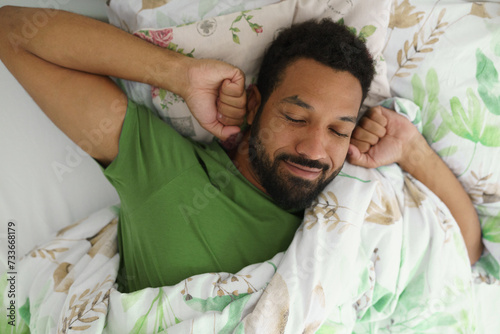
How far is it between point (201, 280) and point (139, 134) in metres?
0.42

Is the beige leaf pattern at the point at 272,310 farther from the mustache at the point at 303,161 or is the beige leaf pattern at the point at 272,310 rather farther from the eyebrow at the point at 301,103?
the eyebrow at the point at 301,103

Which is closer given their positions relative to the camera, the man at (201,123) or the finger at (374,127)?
the man at (201,123)

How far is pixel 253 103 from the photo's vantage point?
1144 mm

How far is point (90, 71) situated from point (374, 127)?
0.81 m

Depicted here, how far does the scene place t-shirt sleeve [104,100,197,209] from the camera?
39.5 inches

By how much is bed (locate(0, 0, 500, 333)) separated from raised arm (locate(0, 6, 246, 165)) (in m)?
0.08

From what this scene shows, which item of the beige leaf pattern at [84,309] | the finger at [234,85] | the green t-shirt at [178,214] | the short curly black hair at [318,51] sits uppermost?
the short curly black hair at [318,51]

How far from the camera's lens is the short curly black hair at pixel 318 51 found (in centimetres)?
105

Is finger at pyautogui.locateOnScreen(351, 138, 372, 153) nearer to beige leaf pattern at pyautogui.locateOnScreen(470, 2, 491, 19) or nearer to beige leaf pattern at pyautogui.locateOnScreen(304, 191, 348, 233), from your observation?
beige leaf pattern at pyautogui.locateOnScreen(304, 191, 348, 233)

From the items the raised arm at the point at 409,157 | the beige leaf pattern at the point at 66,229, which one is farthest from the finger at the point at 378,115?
the beige leaf pattern at the point at 66,229

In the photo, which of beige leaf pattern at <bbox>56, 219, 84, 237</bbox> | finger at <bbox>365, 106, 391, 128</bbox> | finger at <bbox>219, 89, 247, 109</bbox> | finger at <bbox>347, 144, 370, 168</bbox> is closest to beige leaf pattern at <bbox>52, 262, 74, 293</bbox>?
beige leaf pattern at <bbox>56, 219, 84, 237</bbox>

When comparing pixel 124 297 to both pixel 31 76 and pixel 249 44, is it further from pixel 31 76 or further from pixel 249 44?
pixel 249 44

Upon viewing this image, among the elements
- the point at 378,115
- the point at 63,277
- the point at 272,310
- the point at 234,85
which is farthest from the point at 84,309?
the point at 378,115

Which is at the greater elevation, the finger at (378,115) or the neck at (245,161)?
the finger at (378,115)
